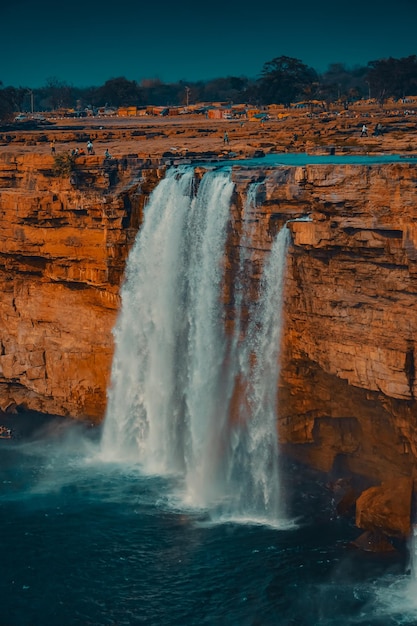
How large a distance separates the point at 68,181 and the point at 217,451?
10.6 metres

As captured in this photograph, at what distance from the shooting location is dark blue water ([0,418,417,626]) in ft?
89.1

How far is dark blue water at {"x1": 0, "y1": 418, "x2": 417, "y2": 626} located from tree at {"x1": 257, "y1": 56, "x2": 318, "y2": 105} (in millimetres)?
42717

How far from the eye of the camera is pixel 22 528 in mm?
32219

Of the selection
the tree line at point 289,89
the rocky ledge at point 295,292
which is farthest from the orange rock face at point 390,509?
the tree line at point 289,89

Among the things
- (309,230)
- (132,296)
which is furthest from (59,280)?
(309,230)

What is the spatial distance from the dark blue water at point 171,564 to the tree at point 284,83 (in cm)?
4272

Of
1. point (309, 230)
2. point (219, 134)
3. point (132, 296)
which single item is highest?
point (219, 134)

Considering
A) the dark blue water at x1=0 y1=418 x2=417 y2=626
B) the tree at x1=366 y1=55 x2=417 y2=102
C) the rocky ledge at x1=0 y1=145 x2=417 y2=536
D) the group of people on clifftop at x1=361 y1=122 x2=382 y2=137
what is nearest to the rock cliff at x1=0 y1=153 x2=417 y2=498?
the rocky ledge at x1=0 y1=145 x2=417 y2=536

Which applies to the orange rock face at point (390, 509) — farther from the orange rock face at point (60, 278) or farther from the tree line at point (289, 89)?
the tree line at point (289, 89)

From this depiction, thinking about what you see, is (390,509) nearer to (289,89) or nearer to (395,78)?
(395,78)

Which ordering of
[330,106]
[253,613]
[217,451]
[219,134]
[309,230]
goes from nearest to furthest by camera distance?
[253,613] < [309,230] < [217,451] < [219,134] < [330,106]

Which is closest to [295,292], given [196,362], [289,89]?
[196,362]

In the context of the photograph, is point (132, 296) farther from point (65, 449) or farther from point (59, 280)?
point (65, 449)

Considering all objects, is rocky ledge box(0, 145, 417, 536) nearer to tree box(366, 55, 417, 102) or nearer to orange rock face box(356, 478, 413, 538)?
orange rock face box(356, 478, 413, 538)
